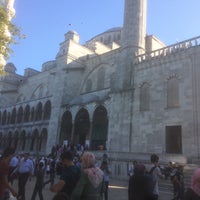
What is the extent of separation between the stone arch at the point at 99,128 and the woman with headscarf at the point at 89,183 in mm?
19711

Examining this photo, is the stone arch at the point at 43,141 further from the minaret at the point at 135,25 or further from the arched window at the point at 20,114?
the minaret at the point at 135,25

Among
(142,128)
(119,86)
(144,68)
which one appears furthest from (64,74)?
(142,128)

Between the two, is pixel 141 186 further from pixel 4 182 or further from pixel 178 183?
pixel 178 183

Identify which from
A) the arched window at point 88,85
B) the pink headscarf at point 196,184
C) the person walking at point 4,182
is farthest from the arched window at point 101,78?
the pink headscarf at point 196,184

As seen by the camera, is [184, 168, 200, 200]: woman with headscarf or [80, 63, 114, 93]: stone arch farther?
[80, 63, 114, 93]: stone arch

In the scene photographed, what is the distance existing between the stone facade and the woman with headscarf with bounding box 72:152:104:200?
12.9 metres

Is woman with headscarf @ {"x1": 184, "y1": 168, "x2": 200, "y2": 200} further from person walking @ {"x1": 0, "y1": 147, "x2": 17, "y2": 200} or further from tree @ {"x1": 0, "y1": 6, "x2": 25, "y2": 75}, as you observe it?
tree @ {"x1": 0, "y1": 6, "x2": 25, "y2": 75}

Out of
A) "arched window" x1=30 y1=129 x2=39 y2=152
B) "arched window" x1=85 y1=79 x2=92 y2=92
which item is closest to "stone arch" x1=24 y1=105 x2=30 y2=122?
"arched window" x1=30 y1=129 x2=39 y2=152

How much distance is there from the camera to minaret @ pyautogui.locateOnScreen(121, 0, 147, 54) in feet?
73.6

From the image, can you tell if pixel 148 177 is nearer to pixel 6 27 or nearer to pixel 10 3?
pixel 6 27

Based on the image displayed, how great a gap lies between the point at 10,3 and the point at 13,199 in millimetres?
31572

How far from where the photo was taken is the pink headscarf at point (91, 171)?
12.5ft

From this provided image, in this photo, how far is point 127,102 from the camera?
20766mm

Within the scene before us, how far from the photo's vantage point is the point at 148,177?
452 centimetres
